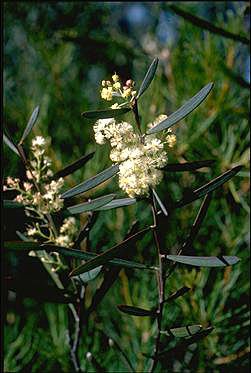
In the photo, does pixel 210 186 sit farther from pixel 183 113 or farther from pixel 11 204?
pixel 11 204

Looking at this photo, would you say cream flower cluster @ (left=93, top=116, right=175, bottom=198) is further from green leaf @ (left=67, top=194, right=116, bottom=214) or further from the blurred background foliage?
the blurred background foliage

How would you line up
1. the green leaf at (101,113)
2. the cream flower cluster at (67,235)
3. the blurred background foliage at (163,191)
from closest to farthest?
the green leaf at (101,113)
the cream flower cluster at (67,235)
the blurred background foliage at (163,191)

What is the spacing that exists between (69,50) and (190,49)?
0.28 metres

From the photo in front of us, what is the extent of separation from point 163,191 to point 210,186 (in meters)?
0.55

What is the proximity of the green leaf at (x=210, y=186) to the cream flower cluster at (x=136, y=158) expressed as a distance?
0.03 m

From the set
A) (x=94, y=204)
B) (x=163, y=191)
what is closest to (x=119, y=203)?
(x=94, y=204)

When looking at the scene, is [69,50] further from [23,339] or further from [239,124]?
[23,339]

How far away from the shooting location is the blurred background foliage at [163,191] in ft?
2.72

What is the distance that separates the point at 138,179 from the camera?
430mm

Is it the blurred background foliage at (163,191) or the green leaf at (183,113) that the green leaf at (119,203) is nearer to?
the green leaf at (183,113)

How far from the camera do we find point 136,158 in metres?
0.43

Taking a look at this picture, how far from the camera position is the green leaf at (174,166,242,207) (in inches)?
17.0

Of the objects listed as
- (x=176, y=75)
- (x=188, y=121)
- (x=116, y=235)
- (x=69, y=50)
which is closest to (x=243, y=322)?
(x=116, y=235)

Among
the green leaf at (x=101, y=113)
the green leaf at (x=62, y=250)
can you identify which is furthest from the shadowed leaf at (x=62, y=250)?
the green leaf at (x=101, y=113)
